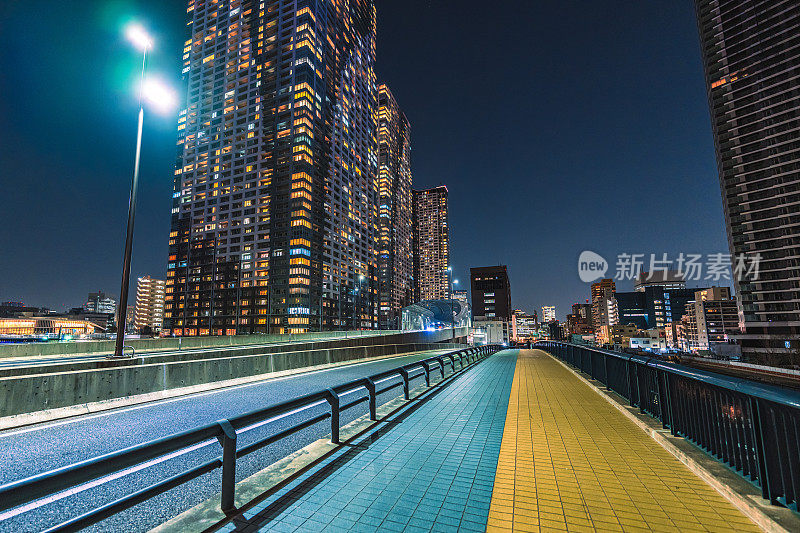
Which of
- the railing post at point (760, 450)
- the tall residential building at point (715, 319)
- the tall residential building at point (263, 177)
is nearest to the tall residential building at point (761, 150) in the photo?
the tall residential building at point (715, 319)

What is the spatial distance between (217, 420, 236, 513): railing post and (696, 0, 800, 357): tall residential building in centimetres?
11724

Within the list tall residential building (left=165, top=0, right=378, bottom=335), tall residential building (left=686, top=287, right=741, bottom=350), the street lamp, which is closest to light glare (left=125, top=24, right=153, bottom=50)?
the street lamp

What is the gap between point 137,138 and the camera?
14.4 metres

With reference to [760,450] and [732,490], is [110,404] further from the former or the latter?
[760,450]

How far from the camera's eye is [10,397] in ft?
25.1

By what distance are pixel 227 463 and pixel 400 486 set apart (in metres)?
2.10

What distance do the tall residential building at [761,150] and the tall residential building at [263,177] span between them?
106 metres

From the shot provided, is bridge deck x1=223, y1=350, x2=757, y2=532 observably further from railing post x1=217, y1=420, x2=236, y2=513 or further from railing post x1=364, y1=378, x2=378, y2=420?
railing post x1=364, y1=378, x2=378, y2=420

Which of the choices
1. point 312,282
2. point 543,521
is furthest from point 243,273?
point 543,521

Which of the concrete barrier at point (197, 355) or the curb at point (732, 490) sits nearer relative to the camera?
the curb at point (732, 490)

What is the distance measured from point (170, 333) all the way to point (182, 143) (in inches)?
2822

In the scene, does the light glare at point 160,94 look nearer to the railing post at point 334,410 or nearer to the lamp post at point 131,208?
the lamp post at point 131,208

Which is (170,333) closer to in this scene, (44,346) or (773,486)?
(44,346)

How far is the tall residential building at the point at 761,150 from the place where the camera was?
8625 cm
